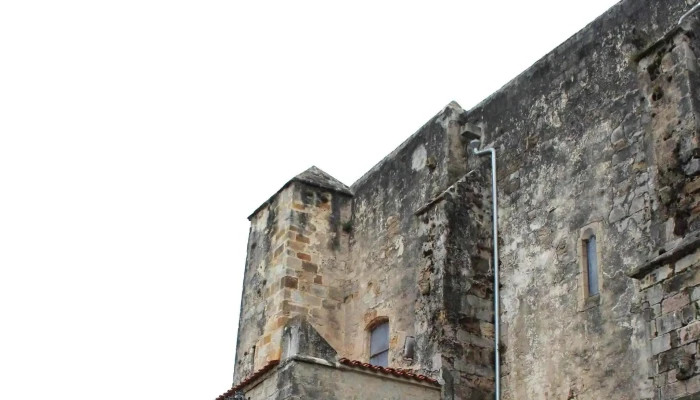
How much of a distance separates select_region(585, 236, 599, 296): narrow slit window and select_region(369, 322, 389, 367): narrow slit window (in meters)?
4.22

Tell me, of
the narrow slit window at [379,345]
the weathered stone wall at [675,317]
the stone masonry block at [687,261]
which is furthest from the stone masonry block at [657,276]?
the narrow slit window at [379,345]

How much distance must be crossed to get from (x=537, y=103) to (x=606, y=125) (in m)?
1.50

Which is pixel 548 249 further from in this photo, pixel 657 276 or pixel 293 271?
pixel 293 271

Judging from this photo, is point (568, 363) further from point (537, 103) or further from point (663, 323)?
point (537, 103)

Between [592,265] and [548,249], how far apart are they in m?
0.81

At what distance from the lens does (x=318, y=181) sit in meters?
16.7

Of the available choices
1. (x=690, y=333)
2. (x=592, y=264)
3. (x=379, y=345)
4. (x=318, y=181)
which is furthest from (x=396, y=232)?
(x=690, y=333)

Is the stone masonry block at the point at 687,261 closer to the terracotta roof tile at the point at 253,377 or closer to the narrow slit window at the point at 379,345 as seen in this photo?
the terracotta roof tile at the point at 253,377

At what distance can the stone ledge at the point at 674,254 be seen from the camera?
8078 mm

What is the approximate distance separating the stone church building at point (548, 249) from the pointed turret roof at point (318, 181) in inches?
59.0

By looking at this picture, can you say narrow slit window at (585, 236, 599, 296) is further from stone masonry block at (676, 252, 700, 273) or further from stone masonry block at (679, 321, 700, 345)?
stone masonry block at (679, 321, 700, 345)

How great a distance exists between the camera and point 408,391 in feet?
37.5

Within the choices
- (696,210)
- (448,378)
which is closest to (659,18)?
(696,210)

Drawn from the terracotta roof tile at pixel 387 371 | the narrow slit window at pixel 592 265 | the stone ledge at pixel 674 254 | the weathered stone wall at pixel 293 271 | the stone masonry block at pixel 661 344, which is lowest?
the stone masonry block at pixel 661 344
